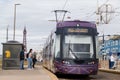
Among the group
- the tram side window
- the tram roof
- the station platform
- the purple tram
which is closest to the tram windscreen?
the purple tram

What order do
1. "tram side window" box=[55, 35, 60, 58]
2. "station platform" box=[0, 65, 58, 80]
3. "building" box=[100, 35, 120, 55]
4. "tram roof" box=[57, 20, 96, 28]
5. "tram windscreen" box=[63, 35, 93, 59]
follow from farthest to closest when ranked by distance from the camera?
1. "building" box=[100, 35, 120, 55]
2. "tram roof" box=[57, 20, 96, 28]
3. "tram side window" box=[55, 35, 60, 58]
4. "tram windscreen" box=[63, 35, 93, 59]
5. "station platform" box=[0, 65, 58, 80]

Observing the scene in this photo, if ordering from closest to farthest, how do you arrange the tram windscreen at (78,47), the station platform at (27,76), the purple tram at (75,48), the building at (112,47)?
the station platform at (27,76) → the purple tram at (75,48) → the tram windscreen at (78,47) → the building at (112,47)

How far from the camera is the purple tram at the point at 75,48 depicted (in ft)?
81.7

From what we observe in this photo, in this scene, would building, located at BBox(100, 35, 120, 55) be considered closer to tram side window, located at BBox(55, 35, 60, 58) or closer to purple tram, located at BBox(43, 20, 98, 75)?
purple tram, located at BBox(43, 20, 98, 75)

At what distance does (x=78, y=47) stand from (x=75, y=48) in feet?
0.61

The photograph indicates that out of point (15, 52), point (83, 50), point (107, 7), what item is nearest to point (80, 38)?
point (83, 50)

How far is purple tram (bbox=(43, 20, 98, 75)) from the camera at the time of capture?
24.9 metres

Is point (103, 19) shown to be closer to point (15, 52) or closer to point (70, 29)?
point (15, 52)

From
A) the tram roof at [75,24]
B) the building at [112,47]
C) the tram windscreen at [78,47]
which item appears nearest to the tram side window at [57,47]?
the tram windscreen at [78,47]

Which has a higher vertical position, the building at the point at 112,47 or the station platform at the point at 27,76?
the building at the point at 112,47

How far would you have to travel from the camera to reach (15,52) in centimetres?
3438

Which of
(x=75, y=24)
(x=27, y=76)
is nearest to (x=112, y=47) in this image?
(x=75, y=24)

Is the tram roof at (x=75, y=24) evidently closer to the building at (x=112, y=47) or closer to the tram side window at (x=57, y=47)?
the tram side window at (x=57, y=47)

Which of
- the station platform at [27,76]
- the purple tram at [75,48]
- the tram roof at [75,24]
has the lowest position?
the station platform at [27,76]
